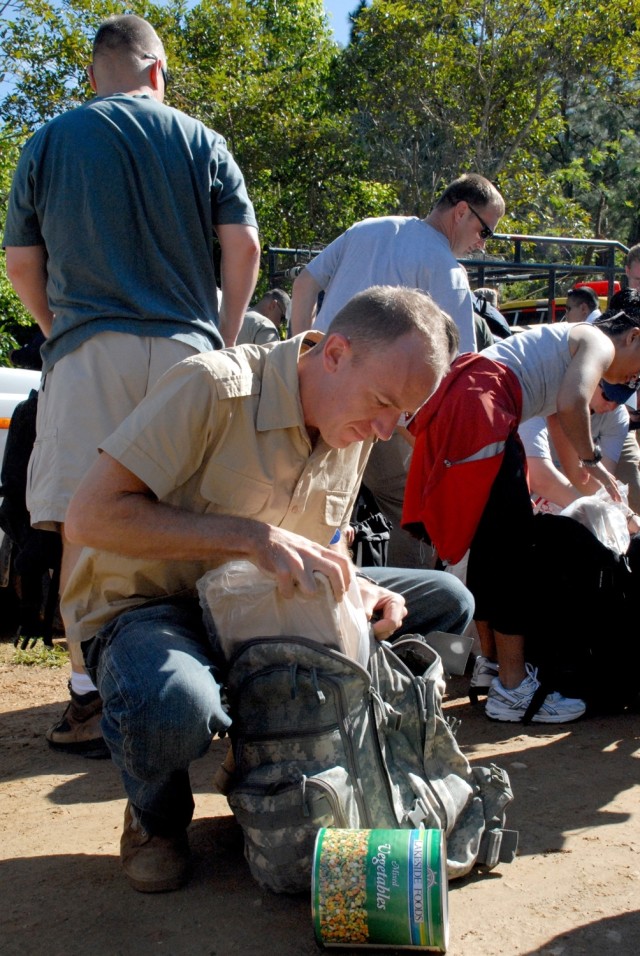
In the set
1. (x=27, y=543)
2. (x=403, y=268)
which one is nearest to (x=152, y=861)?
(x=27, y=543)

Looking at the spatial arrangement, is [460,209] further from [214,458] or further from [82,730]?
[82,730]

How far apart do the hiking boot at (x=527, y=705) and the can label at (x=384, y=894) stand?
183 cm

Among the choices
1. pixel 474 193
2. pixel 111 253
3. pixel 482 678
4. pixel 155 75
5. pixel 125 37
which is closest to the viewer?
pixel 111 253

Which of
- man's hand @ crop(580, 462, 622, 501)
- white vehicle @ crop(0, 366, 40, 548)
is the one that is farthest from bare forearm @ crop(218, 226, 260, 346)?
white vehicle @ crop(0, 366, 40, 548)

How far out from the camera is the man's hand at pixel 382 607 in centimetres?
258

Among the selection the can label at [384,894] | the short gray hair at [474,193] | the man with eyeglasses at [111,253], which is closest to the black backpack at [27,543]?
the man with eyeglasses at [111,253]

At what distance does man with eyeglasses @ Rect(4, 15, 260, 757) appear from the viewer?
316cm

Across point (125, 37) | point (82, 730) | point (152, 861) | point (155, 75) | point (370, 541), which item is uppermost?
point (125, 37)

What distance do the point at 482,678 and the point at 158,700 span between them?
214 centimetres

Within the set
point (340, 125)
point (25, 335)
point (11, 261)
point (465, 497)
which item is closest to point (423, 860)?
point (465, 497)

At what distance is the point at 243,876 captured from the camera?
2.45m

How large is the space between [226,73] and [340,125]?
7.57 feet

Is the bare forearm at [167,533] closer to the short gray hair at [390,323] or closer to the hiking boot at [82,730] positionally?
the short gray hair at [390,323]

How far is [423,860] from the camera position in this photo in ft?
6.59
